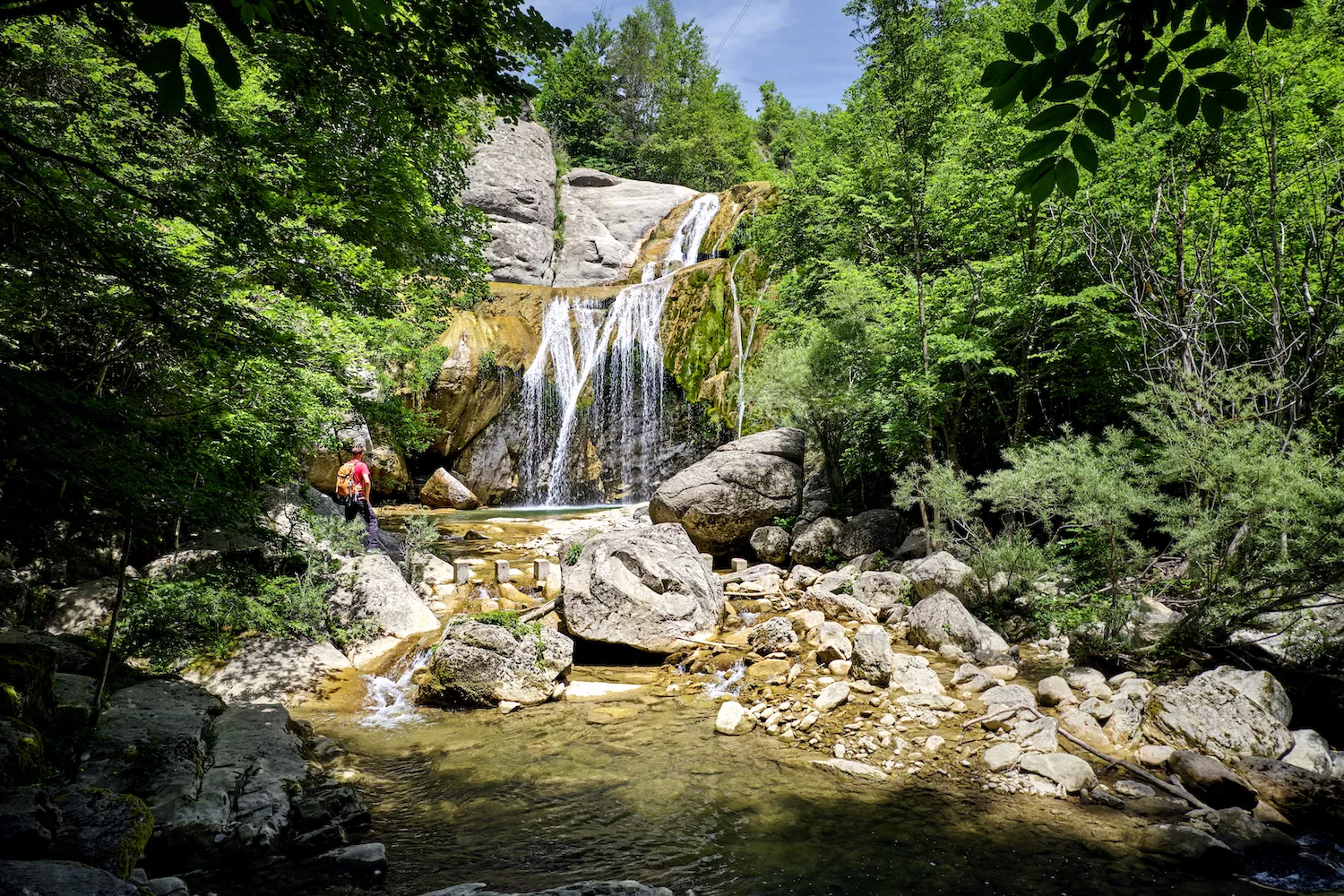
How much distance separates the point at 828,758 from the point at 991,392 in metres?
7.92

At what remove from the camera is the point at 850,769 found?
16.5ft

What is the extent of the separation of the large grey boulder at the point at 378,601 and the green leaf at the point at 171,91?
7539 mm

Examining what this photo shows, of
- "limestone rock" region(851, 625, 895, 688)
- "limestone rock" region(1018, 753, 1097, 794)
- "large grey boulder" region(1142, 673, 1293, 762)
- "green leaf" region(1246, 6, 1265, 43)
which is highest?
"green leaf" region(1246, 6, 1265, 43)

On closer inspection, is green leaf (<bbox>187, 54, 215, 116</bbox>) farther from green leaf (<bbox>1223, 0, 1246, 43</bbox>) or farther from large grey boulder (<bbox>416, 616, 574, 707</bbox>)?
large grey boulder (<bbox>416, 616, 574, 707</bbox>)

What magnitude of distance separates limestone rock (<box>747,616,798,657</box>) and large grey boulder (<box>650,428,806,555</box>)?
16.2 feet

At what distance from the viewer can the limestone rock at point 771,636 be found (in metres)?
7.41

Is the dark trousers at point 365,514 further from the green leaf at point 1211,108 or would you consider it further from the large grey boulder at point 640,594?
the green leaf at point 1211,108

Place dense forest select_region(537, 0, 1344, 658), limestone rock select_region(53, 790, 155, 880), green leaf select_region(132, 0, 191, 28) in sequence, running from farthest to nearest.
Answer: dense forest select_region(537, 0, 1344, 658), limestone rock select_region(53, 790, 155, 880), green leaf select_region(132, 0, 191, 28)

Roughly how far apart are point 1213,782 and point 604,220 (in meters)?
31.2

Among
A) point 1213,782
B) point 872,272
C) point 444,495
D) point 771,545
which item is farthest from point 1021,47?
point 444,495

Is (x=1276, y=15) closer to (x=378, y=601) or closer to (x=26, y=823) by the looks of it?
(x=26, y=823)

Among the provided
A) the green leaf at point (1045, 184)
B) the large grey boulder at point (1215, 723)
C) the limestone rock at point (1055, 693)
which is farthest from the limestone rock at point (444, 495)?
the green leaf at point (1045, 184)

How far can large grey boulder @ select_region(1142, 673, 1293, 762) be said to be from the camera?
16.3 ft

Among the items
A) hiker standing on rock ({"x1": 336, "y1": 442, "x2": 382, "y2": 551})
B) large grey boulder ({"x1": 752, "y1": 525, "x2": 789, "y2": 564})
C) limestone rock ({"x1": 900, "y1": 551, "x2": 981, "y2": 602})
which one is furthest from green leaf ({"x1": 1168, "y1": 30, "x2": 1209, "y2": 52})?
large grey boulder ({"x1": 752, "y1": 525, "x2": 789, "y2": 564})
